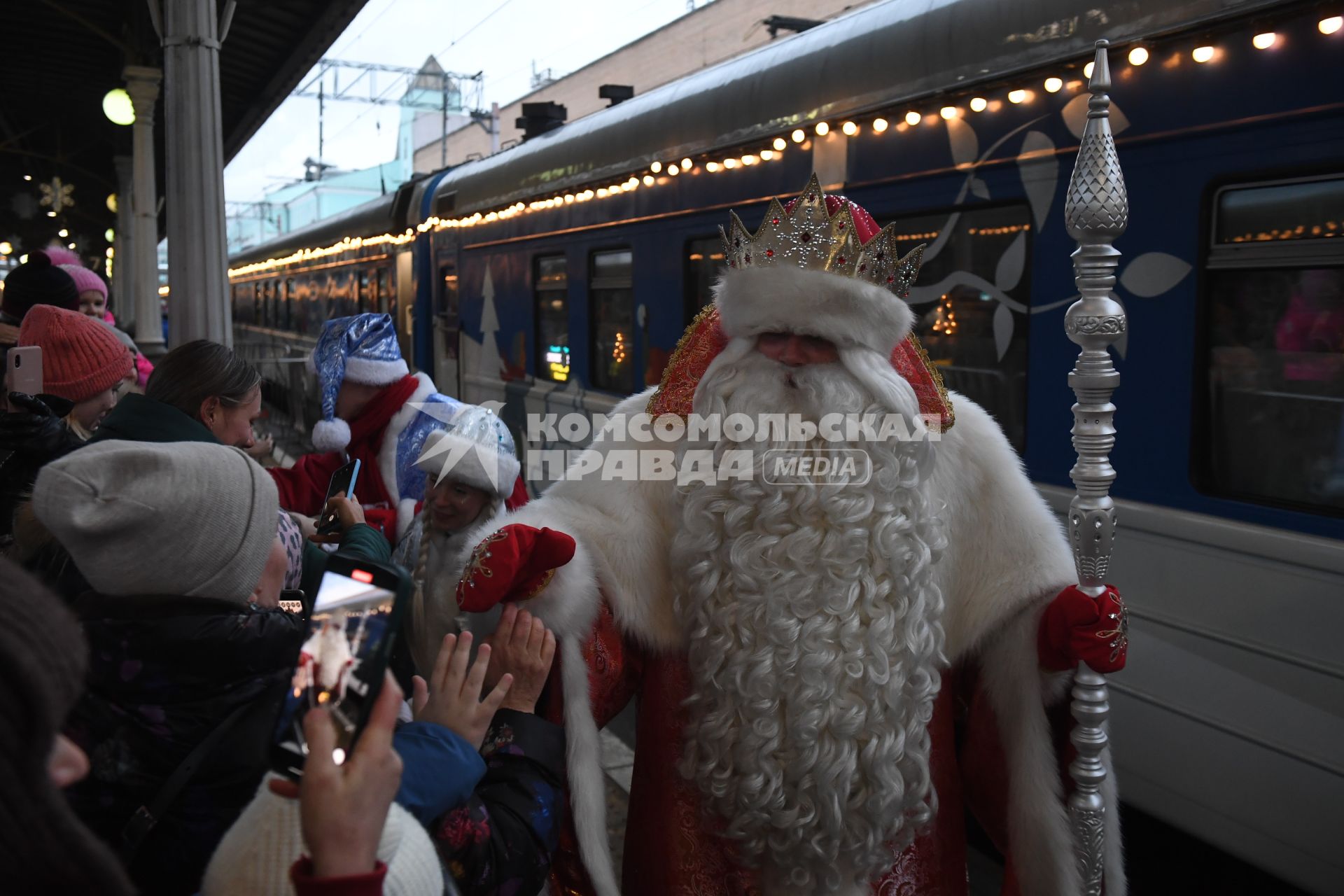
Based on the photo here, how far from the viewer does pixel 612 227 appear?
598cm

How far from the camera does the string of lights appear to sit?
9.18ft

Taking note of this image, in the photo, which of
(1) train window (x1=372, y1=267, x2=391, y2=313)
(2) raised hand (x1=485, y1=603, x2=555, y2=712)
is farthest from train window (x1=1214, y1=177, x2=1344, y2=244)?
(1) train window (x1=372, y1=267, x2=391, y2=313)

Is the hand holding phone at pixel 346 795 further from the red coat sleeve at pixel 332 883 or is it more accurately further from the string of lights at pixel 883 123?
the string of lights at pixel 883 123

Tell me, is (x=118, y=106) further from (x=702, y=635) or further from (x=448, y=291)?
(x=702, y=635)

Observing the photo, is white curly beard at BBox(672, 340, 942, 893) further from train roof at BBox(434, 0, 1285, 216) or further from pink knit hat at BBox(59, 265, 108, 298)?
pink knit hat at BBox(59, 265, 108, 298)

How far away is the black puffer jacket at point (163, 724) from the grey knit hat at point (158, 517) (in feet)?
0.13

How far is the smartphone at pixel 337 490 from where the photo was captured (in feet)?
8.79

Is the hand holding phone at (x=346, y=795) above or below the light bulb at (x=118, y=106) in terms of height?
below

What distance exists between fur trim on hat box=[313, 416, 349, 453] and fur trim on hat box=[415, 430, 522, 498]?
1025 mm

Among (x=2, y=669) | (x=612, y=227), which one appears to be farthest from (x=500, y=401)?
(x=2, y=669)

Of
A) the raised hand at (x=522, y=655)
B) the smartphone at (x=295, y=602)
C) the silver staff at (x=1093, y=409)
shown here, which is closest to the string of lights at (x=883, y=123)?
the silver staff at (x=1093, y=409)

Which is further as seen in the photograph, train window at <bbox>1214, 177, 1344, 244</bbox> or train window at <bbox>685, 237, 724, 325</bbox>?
train window at <bbox>685, 237, 724, 325</bbox>

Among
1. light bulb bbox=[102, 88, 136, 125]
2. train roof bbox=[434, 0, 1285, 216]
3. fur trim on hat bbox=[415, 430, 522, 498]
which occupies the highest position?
light bulb bbox=[102, 88, 136, 125]

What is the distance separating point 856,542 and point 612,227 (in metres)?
4.42
